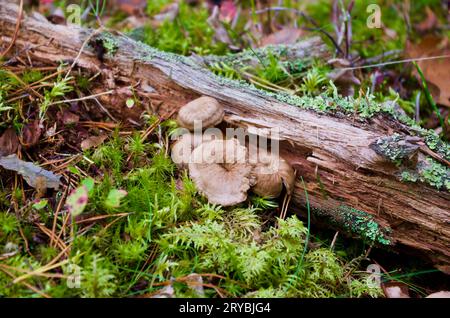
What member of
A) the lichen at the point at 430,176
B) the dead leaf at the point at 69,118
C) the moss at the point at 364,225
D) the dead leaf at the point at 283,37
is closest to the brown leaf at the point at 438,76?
the dead leaf at the point at 283,37

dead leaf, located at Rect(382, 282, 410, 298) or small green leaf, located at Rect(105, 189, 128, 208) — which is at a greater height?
small green leaf, located at Rect(105, 189, 128, 208)

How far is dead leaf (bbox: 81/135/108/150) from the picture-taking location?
3305 mm

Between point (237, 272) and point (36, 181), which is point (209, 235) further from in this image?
point (36, 181)

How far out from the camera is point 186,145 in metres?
3.18

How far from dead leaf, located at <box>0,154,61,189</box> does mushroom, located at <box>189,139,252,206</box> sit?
0.98 m

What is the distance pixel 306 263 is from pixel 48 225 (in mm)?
1754

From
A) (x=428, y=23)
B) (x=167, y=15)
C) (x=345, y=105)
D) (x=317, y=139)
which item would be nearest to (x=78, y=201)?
(x=317, y=139)

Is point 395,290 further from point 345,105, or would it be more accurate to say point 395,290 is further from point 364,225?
point 345,105

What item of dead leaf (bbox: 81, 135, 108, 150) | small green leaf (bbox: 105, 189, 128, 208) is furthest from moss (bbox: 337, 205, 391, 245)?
dead leaf (bbox: 81, 135, 108, 150)

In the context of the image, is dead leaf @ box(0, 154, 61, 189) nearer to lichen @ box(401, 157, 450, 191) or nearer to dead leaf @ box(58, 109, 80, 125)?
dead leaf @ box(58, 109, 80, 125)

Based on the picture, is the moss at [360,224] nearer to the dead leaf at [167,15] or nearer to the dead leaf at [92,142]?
the dead leaf at [92,142]

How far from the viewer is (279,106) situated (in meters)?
3.30

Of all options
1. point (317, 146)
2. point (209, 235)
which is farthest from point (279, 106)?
point (209, 235)

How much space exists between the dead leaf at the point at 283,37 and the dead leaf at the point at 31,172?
2.70 metres
